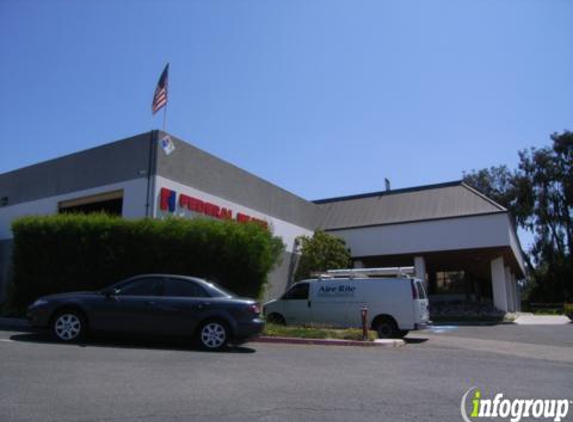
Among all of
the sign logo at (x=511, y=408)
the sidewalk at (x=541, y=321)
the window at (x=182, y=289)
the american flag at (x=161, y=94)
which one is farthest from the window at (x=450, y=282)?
the sign logo at (x=511, y=408)

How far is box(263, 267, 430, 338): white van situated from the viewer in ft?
52.3

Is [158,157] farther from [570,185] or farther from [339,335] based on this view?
[570,185]

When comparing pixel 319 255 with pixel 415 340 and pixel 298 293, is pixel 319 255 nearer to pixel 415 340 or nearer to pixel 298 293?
pixel 298 293

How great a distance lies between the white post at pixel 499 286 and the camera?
93.2 feet

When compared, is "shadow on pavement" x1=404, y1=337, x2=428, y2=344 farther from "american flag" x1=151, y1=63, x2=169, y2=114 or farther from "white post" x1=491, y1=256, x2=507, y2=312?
"white post" x1=491, y1=256, x2=507, y2=312

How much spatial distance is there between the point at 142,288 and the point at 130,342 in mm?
1395

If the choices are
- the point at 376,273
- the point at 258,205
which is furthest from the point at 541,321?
the point at 258,205

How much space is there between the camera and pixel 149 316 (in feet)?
35.2

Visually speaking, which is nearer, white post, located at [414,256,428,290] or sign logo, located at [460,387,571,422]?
sign logo, located at [460,387,571,422]

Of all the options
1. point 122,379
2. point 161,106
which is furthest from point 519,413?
point 161,106

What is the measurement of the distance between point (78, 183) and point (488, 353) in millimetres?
15331

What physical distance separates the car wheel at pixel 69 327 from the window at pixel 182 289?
1868 mm

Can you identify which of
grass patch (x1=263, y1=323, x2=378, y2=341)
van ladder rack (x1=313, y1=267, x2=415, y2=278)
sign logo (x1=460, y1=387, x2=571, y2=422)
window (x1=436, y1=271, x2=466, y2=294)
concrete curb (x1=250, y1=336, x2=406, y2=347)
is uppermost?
window (x1=436, y1=271, x2=466, y2=294)

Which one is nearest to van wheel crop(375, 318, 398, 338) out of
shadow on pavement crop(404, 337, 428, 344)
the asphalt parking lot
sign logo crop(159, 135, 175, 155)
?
shadow on pavement crop(404, 337, 428, 344)
